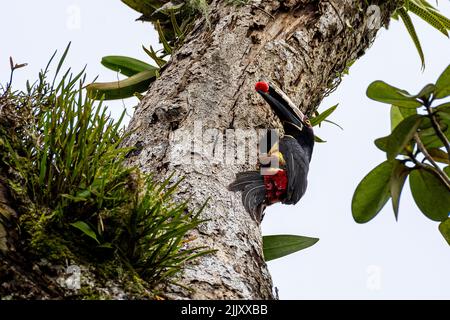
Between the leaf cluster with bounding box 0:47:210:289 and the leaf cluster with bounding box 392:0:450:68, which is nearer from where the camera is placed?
the leaf cluster with bounding box 0:47:210:289

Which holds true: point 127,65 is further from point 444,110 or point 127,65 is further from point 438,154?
point 444,110

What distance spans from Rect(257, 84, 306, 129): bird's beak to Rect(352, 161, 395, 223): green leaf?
2.24 ft

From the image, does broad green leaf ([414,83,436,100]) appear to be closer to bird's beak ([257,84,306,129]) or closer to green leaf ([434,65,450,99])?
green leaf ([434,65,450,99])

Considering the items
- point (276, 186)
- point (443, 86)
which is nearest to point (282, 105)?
point (276, 186)

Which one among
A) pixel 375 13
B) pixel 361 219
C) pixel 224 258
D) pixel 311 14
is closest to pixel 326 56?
pixel 311 14

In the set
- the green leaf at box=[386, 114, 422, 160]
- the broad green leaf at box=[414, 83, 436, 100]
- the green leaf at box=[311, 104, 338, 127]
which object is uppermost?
the green leaf at box=[311, 104, 338, 127]

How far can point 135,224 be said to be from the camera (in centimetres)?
152

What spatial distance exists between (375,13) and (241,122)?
42.2 inches

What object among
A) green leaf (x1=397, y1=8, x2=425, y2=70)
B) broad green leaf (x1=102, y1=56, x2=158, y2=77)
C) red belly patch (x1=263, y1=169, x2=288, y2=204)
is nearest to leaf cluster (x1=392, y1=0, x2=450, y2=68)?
green leaf (x1=397, y1=8, x2=425, y2=70)

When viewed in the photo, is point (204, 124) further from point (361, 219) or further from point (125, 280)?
point (125, 280)

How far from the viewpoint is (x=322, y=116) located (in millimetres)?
3291

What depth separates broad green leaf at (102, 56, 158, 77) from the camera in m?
3.21

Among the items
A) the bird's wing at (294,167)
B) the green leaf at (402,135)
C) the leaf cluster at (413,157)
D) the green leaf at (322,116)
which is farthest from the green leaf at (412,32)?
the green leaf at (402,135)
